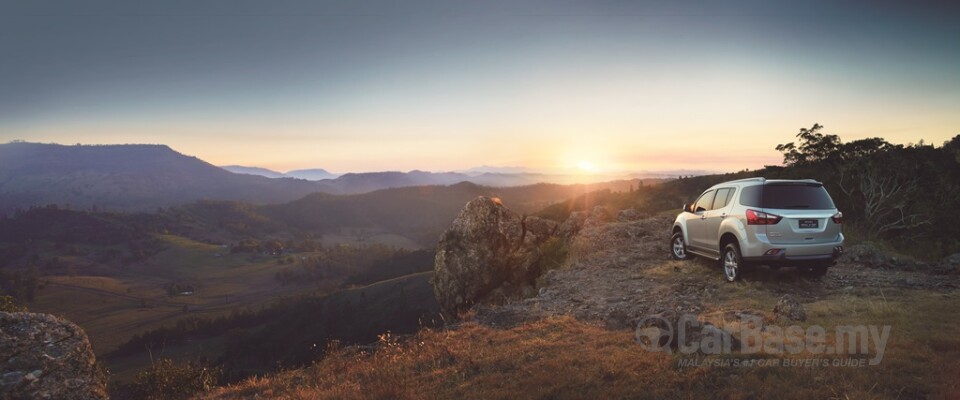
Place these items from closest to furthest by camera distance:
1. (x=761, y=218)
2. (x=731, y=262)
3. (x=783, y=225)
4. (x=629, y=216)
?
(x=783, y=225) → (x=761, y=218) → (x=731, y=262) → (x=629, y=216)

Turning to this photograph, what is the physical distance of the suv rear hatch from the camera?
32.8ft

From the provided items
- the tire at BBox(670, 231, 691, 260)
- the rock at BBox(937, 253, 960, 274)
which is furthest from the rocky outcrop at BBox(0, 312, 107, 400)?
the rock at BBox(937, 253, 960, 274)

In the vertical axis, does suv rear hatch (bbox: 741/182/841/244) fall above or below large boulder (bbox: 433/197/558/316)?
above

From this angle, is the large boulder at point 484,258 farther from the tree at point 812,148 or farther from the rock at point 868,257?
the tree at point 812,148

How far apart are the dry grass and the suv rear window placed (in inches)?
88.0

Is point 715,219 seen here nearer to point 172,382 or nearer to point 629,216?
point 172,382

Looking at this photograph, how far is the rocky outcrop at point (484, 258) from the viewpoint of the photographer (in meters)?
18.5

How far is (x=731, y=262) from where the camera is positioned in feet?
37.6

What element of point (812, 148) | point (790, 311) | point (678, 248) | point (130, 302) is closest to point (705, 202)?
point (678, 248)

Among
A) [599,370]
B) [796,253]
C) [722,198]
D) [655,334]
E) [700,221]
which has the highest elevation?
[722,198]

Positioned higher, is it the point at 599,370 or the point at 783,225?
the point at 783,225

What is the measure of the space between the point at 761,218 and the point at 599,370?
6550 millimetres

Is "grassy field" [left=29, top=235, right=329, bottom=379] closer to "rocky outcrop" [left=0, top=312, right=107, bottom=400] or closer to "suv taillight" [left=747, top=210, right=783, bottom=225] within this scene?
"rocky outcrop" [left=0, top=312, right=107, bottom=400]

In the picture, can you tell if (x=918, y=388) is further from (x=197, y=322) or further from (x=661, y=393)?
(x=197, y=322)
